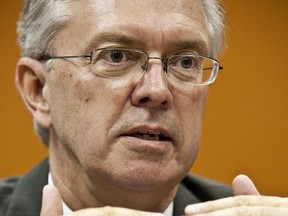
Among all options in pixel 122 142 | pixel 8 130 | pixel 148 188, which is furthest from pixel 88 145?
A: pixel 8 130

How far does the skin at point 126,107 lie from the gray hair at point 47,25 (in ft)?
0.15

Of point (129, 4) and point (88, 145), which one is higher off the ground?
point (129, 4)

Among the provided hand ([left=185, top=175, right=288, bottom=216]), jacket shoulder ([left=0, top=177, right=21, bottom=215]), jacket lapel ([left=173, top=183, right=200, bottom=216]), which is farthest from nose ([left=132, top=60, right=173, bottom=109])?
jacket shoulder ([left=0, top=177, right=21, bottom=215])

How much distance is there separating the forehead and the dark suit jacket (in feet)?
1.98

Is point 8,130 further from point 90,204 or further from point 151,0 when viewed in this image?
point 151,0

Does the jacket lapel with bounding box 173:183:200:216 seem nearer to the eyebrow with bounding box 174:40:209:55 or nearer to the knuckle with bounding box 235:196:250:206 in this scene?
the eyebrow with bounding box 174:40:209:55

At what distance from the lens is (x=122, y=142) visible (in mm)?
1662

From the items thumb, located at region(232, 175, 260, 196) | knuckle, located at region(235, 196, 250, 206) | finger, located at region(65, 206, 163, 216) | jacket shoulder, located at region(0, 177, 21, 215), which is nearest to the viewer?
finger, located at region(65, 206, 163, 216)

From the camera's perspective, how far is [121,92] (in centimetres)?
168

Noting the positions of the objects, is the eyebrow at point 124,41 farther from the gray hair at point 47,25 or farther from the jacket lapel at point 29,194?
the jacket lapel at point 29,194

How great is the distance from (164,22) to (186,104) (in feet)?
0.89

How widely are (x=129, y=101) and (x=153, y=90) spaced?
9 centimetres

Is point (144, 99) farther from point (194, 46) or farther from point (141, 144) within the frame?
point (194, 46)

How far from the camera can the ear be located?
196cm
